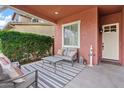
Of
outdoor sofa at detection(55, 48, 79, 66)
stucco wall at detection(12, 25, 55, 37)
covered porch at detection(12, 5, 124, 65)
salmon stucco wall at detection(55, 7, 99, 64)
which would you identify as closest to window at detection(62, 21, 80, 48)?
covered porch at detection(12, 5, 124, 65)

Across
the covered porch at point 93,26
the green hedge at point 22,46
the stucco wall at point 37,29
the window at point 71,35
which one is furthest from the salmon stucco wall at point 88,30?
the stucco wall at point 37,29

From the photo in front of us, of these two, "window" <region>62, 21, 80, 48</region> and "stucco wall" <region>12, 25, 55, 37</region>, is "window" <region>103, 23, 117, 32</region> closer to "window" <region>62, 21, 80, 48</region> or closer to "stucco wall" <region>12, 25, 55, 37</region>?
"window" <region>62, 21, 80, 48</region>

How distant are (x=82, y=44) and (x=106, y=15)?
7.25 ft

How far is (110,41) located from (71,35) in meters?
2.22

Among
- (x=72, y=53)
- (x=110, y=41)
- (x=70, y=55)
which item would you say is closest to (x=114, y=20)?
(x=110, y=41)

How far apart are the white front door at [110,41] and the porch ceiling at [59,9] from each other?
0.85 metres

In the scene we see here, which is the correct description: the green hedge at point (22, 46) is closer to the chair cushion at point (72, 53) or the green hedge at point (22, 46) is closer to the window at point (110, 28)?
the chair cushion at point (72, 53)

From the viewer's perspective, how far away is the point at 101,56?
7117 millimetres

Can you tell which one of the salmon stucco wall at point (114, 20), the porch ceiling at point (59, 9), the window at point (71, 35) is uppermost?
the porch ceiling at point (59, 9)

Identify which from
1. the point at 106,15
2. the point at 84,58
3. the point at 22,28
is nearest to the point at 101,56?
the point at 84,58

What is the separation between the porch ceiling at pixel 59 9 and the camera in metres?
5.62

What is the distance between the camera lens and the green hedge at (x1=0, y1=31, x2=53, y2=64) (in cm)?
617
